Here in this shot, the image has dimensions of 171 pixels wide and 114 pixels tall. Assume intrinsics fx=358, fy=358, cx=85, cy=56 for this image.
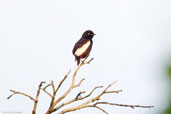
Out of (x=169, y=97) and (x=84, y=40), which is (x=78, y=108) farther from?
(x=84, y=40)

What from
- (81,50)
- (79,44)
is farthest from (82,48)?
(79,44)

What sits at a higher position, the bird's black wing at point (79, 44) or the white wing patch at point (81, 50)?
the bird's black wing at point (79, 44)

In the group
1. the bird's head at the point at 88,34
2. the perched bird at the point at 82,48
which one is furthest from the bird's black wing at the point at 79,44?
the bird's head at the point at 88,34

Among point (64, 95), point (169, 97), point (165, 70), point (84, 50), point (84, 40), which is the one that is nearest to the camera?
point (169, 97)

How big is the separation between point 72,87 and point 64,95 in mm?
229

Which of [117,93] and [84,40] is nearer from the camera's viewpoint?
[117,93]

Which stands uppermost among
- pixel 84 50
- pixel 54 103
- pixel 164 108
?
pixel 84 50

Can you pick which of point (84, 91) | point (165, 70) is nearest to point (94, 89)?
point (84, 91)

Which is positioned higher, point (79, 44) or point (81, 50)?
point (79, 44)

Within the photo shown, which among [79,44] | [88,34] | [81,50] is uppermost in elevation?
[88,34]

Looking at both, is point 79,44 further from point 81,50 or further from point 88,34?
point 88,34

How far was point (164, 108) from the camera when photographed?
2887 millimetres

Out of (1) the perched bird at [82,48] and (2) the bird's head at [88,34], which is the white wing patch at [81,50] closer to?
(1) the perched bird at [82,48]

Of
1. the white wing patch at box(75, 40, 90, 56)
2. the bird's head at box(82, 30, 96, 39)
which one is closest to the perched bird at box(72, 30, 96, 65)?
the white wing patch at box(75, 40, 90, 56)
